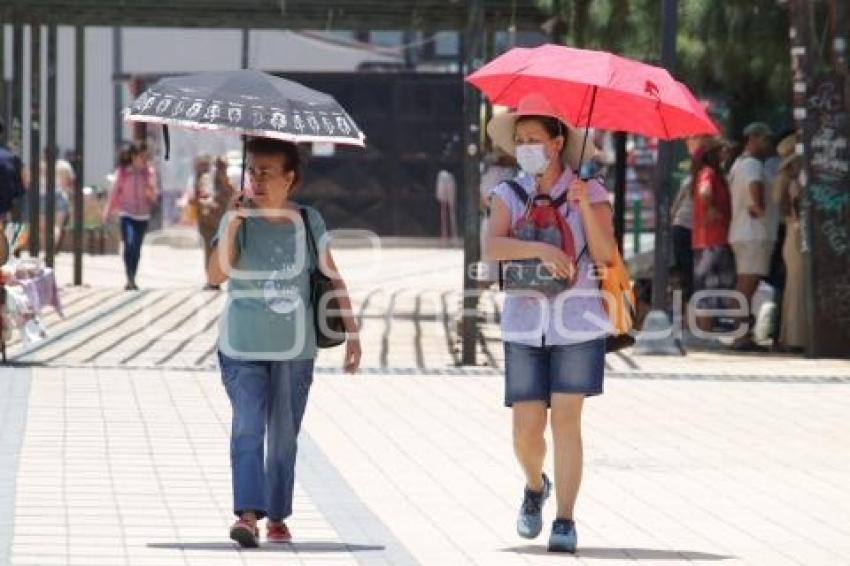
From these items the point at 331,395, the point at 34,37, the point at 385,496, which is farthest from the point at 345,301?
the point at 34,37

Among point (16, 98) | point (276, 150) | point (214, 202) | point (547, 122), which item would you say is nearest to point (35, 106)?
point (16, 98)

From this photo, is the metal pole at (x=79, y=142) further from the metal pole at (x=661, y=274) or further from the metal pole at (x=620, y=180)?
the metal pole at (x=661, y=274)

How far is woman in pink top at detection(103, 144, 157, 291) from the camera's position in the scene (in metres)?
26.8

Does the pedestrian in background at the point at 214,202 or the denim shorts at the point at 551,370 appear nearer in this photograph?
the denim shorts at the point at 551,370

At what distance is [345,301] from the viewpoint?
9.44 m

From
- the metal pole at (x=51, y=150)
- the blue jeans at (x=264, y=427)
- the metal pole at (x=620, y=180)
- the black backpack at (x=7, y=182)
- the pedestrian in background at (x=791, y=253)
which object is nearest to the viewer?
the blue jeans at (x=264, y=427)

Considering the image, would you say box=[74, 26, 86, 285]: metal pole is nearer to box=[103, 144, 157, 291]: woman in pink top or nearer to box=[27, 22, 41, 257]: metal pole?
box=[27, 22, 41, 257]: metal pole

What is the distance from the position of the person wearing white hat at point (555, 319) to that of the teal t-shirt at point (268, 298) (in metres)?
0.69

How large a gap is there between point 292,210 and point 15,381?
659cm

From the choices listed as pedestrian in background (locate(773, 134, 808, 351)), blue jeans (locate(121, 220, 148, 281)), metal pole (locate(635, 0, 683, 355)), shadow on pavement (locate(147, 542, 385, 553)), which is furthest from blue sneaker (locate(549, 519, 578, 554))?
blue jeans (locate(121, 220, 148, 281))

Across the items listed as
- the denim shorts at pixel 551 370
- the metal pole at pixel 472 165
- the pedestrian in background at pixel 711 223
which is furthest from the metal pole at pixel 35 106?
the denim shorts at pixel 551 370

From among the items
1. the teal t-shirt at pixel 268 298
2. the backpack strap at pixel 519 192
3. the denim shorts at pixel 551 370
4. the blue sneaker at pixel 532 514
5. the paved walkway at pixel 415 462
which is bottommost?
the paved walkway at pixel 415 462

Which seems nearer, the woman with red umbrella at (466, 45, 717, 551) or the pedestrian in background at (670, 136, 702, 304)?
the woman with red umbrella at (466, 45, 717, 551)

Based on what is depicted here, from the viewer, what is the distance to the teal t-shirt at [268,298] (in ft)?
30.6
